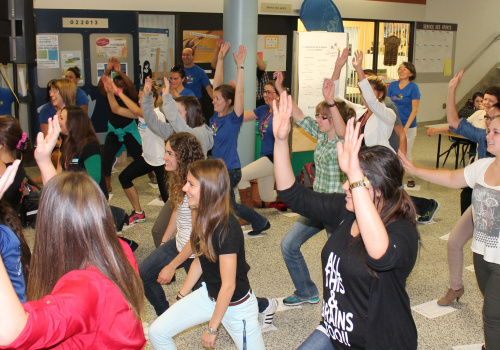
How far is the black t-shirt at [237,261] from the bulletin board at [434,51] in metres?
10.9

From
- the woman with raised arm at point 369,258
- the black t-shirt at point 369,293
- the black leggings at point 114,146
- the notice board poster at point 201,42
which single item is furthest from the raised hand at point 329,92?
the notice board poster at point 201,42

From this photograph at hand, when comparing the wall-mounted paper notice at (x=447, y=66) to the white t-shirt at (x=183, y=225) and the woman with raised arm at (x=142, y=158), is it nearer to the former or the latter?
the woman with raised arm at (x=142, y=158)

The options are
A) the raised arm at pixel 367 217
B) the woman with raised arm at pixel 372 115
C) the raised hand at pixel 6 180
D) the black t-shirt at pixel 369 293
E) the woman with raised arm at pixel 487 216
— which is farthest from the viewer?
the woman with raised arm at pixel 372 115

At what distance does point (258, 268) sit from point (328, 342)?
2.58 metres

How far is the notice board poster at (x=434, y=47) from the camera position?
12.6 m

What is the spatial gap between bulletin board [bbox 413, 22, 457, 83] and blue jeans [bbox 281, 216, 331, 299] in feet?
31.8

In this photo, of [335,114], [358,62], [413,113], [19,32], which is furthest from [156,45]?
[335,114]

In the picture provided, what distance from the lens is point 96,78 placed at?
8.90 m

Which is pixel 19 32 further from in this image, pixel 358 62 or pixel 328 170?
pixel 358 62

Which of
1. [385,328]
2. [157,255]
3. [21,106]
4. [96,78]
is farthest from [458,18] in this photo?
[385,328]

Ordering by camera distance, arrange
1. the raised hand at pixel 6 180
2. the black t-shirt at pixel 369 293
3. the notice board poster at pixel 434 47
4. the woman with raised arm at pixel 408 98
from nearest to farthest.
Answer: the raised hand at pixel 6 180 < the black t-shirt at pixel 369 293 < the woman with raised arm at pixel 408 98 < the notice board poster at pixel 434 47

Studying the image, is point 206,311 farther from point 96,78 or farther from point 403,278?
point 96,78

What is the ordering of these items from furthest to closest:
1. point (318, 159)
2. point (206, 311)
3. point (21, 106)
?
point (21, 106) → point (318, 159) → point (206, 311)

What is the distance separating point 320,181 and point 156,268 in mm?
1286
